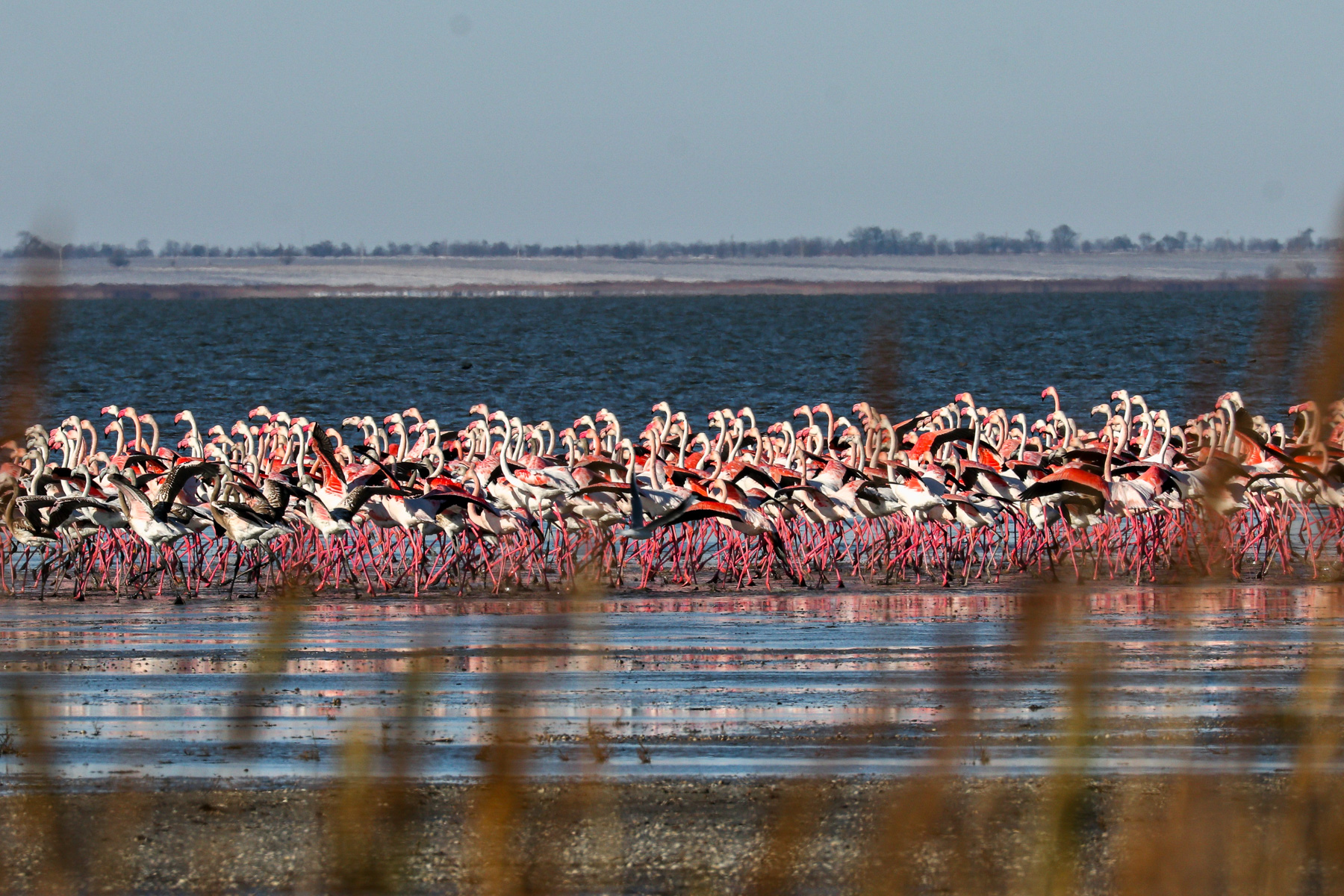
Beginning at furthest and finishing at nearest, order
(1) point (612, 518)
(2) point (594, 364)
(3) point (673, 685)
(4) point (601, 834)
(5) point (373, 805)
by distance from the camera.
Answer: (2) point (594, 364) < (1) point (612, 518) < (3) point (673, 685) < (4) point (601, 834) < (5) point (373, 805)

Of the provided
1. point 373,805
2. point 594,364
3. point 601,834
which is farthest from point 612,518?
point 594,364

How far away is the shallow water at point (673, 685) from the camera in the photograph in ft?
28.6

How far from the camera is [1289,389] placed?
9.96 ft

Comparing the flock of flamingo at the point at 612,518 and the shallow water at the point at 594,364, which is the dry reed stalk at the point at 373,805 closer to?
the flock of flamingo at the point at 612,518

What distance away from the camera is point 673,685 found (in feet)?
37.1

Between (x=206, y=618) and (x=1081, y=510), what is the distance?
848 cm

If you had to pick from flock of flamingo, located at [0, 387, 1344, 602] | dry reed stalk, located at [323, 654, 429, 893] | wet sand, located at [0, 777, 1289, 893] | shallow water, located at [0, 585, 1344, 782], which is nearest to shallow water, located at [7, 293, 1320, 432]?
flock of flamingo, located at [0, 387, 1344, 602]

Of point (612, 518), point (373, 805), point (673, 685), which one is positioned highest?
point (373, 805)

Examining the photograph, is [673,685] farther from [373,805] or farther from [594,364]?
[594,364]

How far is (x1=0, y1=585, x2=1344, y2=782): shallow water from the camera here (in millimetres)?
8703

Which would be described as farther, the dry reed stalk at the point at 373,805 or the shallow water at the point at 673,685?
the shallow water at the point at 673,685

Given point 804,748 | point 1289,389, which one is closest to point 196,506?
point 804,748

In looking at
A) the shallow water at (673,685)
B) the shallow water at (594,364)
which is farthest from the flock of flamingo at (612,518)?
the shallow water at (594,364)

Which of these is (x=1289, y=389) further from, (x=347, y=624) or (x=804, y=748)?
(x=347, y=624)
